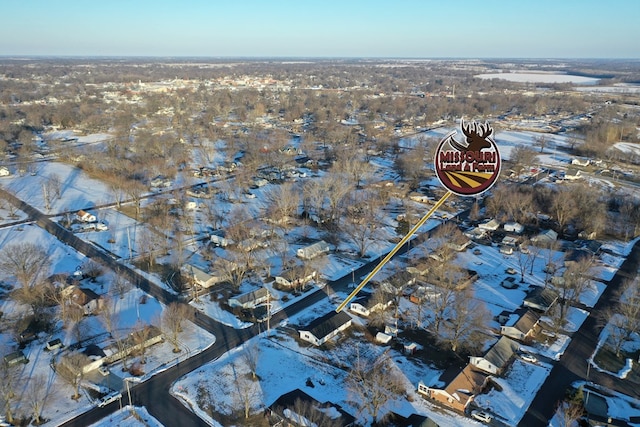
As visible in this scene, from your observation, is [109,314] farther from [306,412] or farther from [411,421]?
[411,421]

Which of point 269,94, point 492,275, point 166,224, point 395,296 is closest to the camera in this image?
point 395,296

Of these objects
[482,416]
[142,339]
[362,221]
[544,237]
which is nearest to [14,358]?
[142,339]

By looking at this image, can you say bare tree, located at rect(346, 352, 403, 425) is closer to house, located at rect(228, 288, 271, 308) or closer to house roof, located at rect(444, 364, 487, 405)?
house roof, located at rect(444, 364, 487, 405)

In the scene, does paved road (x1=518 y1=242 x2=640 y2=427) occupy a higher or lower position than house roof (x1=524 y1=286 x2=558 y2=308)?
lower

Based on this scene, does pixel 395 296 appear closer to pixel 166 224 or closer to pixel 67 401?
pixel 67 401

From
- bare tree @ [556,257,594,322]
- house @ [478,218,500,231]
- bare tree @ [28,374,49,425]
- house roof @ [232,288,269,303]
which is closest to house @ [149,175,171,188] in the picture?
house roof @ [232,288,269,303]

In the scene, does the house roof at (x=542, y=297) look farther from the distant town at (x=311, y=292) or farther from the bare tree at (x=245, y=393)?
the bare tree at (x=245, y=393)

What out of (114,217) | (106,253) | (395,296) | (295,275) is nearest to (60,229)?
(114,217)
